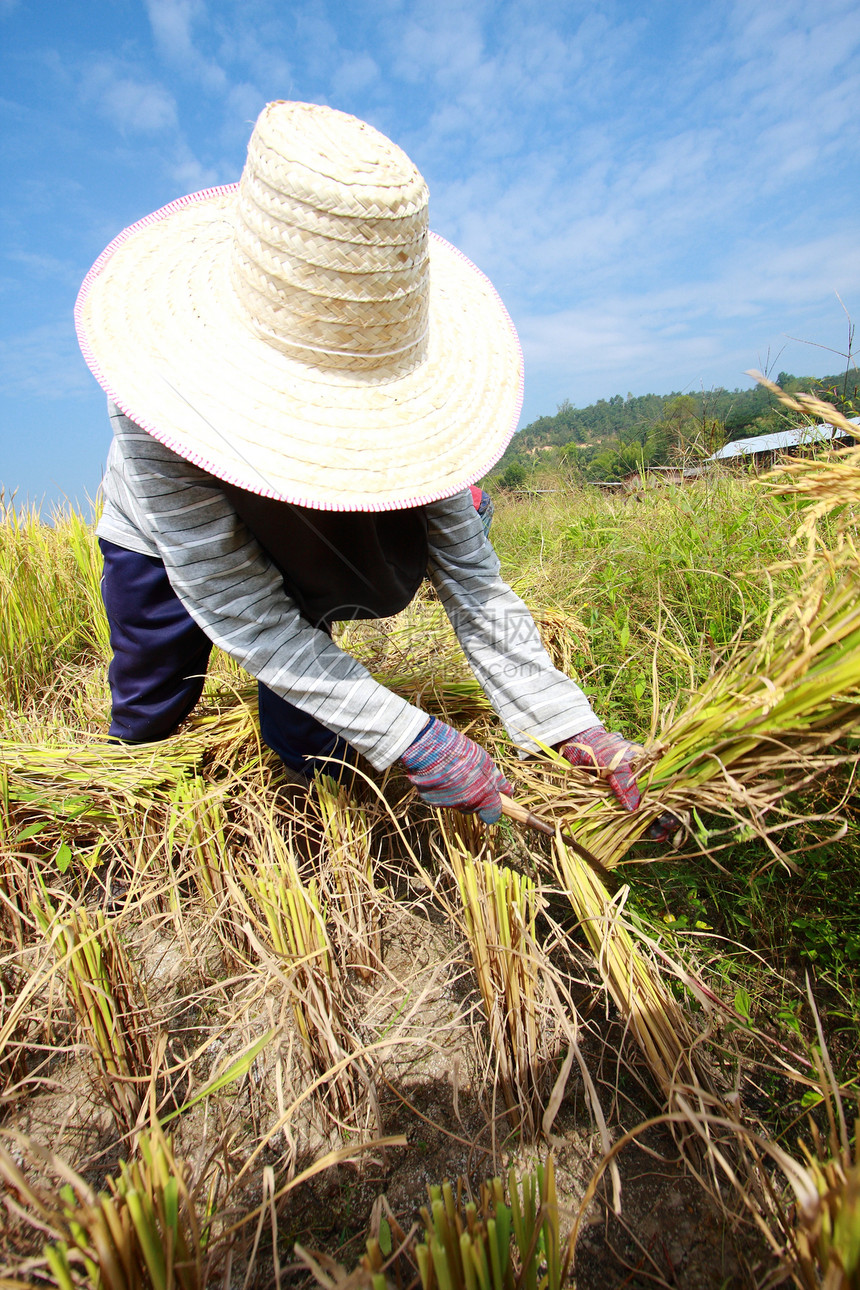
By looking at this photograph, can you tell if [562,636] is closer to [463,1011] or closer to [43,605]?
[463,1011]

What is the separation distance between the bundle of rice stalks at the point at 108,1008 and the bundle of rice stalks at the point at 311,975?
0.26 metres

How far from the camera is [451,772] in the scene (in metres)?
1.33

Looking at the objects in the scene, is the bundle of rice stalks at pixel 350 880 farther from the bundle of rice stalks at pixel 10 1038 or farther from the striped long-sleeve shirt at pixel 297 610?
the bundle of rice stalks at pixel 10 1038

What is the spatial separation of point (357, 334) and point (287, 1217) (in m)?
1.51

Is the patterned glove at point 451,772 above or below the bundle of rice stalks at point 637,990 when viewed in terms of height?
above

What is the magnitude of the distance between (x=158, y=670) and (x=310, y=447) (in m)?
0.82

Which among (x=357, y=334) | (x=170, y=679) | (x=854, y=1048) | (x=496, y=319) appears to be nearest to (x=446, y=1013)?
(x=854, y=1048)

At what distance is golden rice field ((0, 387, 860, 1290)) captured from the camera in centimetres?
80

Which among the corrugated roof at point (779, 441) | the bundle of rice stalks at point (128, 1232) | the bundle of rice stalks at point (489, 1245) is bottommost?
the bundle of rice stalks at point (489, 1245)

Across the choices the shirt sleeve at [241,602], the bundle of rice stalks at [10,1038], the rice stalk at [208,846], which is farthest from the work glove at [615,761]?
the bundle of rice stalks at [10,1038]

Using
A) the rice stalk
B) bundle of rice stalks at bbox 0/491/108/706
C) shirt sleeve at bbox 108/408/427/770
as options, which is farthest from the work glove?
bundle of rice stalks at bbox 0/491/108/706

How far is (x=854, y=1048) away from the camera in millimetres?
1157

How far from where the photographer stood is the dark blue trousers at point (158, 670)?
149 centimetres

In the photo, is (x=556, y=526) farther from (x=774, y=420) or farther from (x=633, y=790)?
(x=633, y=790)
